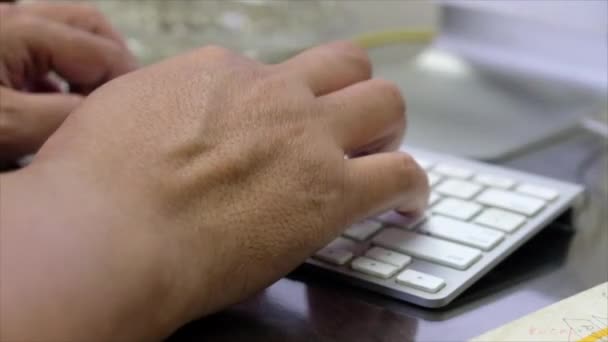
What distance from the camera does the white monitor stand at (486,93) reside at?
767mm

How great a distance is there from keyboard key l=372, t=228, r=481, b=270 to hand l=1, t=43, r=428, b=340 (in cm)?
2

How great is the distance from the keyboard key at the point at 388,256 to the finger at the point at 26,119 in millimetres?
282

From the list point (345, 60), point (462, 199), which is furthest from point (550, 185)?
point (345, 60)

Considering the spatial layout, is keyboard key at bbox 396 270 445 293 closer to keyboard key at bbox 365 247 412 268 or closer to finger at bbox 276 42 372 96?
keyboard key at bbox 365 247 412 268

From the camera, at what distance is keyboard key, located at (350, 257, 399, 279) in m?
0.48

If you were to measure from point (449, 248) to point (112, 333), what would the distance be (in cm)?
23

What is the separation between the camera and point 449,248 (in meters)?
0.50

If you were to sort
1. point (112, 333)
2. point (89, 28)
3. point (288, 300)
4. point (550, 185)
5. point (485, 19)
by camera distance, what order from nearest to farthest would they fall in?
point (112, 333) → point (288, 300) → point (550, 185) → point (89, 28) → point (485, 19)

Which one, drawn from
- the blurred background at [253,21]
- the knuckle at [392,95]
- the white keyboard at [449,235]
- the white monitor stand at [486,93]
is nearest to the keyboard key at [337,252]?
the white keyboard at [449,235]

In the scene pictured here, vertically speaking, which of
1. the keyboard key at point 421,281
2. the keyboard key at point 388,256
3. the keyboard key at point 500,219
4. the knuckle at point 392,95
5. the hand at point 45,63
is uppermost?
the knuckle at point 392,95

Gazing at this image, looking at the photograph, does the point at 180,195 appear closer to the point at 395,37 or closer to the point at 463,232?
the point at 463,232

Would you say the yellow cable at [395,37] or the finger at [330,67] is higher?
the finger at [330,67]

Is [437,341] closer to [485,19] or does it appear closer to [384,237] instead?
[384,237]

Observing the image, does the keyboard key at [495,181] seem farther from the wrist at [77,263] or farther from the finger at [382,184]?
the wrist at [77,263]
